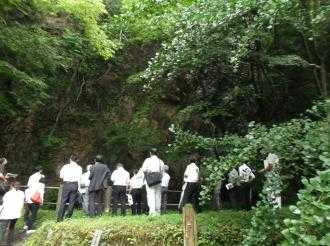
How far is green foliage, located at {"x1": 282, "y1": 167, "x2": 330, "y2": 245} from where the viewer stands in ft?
13.7

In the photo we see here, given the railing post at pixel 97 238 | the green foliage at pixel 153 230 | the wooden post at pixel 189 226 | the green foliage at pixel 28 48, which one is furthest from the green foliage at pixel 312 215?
the green foliage at pixel 28 48

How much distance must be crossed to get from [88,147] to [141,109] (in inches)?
122

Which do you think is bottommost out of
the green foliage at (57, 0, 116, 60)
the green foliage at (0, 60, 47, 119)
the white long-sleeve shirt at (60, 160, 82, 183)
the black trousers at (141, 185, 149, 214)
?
the black trousers at (141, 185, 149, 214)

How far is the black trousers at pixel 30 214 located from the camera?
13.2 m

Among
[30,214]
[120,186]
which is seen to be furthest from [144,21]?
[30,214]

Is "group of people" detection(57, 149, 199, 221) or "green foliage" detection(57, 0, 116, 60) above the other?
"green foliage" detection(57, 0, 116, 60)

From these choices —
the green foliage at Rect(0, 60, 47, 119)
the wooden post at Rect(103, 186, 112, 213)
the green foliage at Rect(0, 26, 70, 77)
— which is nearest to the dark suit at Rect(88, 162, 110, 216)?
the wooden post at Rect(103, 186, 112, 213)

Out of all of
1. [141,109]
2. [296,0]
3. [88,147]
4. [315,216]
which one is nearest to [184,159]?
[141,109]

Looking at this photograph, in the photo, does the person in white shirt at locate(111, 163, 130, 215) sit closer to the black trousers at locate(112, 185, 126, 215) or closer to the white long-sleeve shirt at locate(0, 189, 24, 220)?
the black trousers at locate(112, 185, 126, 215)

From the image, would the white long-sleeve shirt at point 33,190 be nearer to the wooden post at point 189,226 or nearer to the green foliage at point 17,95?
the green foliage at point 17,95

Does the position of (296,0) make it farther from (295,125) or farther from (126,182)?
(126,182)

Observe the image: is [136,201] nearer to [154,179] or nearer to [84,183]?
[84,183]

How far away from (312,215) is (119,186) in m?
10.4

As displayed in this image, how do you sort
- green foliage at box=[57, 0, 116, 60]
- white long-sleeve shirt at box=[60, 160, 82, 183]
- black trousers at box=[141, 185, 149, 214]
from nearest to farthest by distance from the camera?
1. white long-sleeve shirt at box=[60, 160, 82, 183]
2. black trousers at box=[141, 185, 149, 214]
3. green foliage at box=[57, 0, 116, 60]
